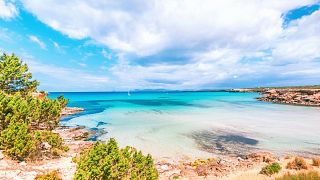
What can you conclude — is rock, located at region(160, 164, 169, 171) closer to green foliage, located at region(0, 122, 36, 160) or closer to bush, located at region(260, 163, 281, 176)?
bush, located at region(260, 163, 281, 176)

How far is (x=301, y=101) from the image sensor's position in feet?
368

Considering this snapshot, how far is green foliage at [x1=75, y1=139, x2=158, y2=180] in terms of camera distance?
53.8 ft

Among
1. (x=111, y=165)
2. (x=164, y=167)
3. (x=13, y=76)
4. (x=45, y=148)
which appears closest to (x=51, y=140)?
(x=45, y=148)

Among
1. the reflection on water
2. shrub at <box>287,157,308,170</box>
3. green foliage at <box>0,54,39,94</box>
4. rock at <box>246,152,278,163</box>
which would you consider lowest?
the reflection on water

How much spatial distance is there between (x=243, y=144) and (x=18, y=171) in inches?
1103

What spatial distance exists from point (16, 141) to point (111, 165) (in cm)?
1055

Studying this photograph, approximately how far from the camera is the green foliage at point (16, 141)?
855 inches

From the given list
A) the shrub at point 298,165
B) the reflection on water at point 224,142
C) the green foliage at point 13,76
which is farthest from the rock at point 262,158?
the green foliage at point 13,76

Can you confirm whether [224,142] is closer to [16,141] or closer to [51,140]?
[51,140]

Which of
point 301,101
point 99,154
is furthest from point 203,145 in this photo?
point 301,101

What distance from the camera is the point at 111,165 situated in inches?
661

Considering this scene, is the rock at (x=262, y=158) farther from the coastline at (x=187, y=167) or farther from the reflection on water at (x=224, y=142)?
the reflection on water at (x=224, y=142)

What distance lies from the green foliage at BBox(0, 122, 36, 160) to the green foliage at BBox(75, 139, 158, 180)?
773cm

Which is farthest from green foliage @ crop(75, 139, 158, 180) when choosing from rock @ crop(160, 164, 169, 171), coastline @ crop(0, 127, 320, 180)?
rock @ crop(160, 164, 169, 171)
